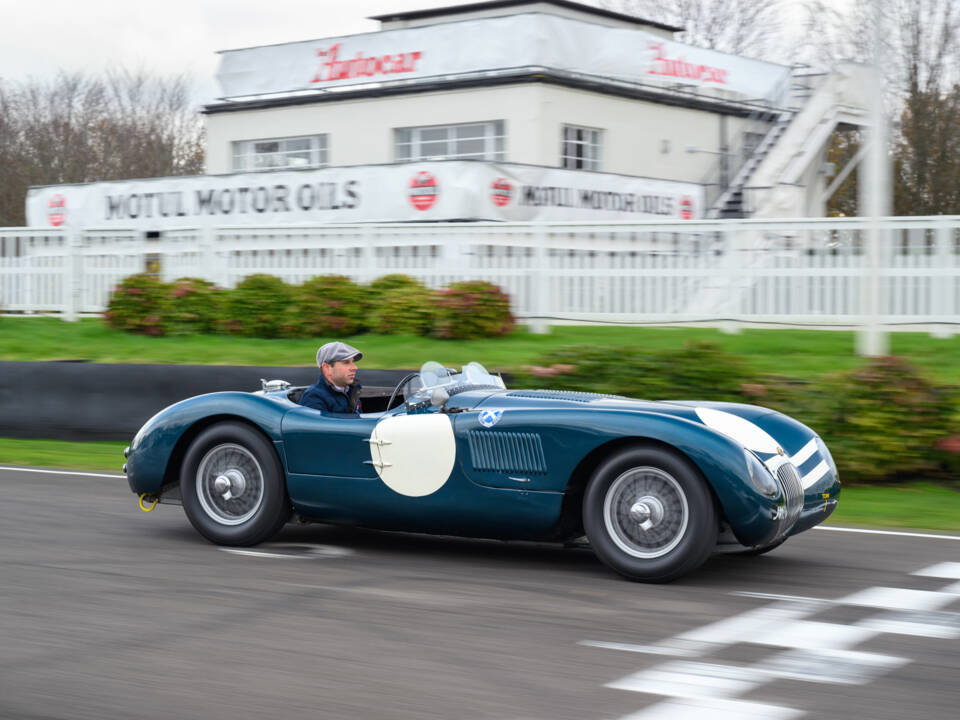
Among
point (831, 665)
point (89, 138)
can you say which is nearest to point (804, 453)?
point (831, 665)

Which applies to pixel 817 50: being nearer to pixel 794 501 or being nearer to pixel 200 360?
pixel 200 360

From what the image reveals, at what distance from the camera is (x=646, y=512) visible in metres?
6.30

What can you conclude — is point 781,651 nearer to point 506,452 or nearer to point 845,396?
point 506,452

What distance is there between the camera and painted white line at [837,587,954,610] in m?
5.98

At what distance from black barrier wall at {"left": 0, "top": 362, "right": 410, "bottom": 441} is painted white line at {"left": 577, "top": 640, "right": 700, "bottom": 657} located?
7569 mm

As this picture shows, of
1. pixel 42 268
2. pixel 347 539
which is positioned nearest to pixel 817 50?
pixel 42 268

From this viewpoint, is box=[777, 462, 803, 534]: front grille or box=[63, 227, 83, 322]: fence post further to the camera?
box=[63, 227, 83, 322]: fence post

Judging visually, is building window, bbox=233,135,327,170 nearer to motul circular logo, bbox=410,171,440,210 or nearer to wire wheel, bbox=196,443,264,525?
motul circular logo, bbox=410,171,440,210

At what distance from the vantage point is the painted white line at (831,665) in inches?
187

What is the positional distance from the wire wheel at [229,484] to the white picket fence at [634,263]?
8045 millimetres

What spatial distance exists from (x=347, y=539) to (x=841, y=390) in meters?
4.82

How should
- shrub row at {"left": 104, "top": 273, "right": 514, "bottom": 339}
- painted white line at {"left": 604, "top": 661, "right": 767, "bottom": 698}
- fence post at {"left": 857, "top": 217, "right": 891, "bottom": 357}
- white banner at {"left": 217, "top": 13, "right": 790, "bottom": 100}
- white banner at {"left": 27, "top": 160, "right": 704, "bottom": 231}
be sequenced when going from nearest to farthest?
painted white line at {"left": 604, "top": 661, "right": 767, "bottom": 698}, fence post at {"left": 857, "top": 217, "right": 891, "bottom": 357}, shrub row at {"left": 104, "top": 273, "right": 514, "bottom": 339}, white banner at {"left": 27, "top": 160, "right": 704, "bottom": 231}, white banner at {"left": 217, "top": 13, "right": 790, "bottom": 100}

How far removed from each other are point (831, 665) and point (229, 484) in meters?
3.88

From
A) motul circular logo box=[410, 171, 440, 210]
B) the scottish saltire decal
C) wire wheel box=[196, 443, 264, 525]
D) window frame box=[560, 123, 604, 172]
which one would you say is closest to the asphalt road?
wire wheel box=[196, 443, 264, 525]
